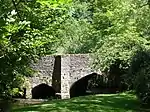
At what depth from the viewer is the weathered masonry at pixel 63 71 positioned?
2380 centimetres

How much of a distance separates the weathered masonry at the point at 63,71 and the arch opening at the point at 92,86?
0.66 m

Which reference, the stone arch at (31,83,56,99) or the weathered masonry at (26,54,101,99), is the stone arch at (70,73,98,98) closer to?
the weathered masonry at (26,54,101,99)

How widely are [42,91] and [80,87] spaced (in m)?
3.21

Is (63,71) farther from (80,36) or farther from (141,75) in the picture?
(141,75)

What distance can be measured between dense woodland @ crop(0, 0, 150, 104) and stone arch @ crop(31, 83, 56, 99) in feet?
11.2

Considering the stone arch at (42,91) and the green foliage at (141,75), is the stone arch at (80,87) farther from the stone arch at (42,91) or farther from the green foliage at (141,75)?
the green foliage at (141,75)

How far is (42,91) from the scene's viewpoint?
1077 inches

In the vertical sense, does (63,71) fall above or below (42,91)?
above

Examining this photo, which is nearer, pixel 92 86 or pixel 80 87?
pixel 80 87

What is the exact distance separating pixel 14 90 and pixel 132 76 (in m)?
4.34

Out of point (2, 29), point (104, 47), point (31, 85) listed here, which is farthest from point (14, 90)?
point (31, 85)

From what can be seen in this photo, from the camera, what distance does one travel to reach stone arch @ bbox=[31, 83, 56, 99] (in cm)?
2542

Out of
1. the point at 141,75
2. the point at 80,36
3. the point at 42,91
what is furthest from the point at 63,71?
the point at 141,75

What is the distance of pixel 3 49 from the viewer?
694 cm
